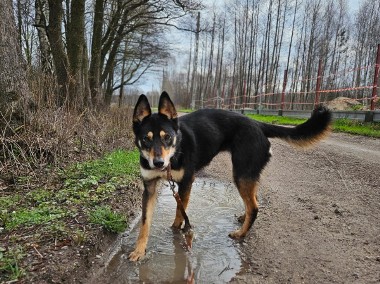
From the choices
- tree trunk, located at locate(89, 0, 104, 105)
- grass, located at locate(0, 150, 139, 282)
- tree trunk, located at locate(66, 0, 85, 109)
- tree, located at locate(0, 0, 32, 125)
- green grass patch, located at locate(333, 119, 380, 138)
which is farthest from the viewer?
tree trunk, located at locate(89, 0, 104, 105)

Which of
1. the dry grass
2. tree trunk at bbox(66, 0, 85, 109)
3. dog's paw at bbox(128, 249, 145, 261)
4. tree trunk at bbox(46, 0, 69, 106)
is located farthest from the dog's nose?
→ tree trunk at bbox(66, 0, 85, 109)

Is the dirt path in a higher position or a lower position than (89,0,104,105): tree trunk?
lower

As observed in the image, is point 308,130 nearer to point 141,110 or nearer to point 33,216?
point 141,110

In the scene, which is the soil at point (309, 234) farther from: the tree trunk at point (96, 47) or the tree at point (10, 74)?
the tree trunk at point (96, 47)

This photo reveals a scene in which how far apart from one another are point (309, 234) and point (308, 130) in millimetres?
1279

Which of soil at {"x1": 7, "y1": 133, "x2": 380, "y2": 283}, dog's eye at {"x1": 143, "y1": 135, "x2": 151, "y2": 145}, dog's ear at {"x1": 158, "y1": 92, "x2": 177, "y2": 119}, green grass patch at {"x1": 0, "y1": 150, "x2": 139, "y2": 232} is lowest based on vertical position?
soil at {"x1": 7, "y1": 133, "x2": 380, "y2": 283}

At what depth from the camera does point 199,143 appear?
13.7ft

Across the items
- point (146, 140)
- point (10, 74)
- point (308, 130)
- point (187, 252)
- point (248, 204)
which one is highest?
point (10, 74)

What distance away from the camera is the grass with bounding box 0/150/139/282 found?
2.81 m

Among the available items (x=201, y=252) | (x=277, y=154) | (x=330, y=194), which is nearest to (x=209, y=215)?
(x=201, y=252)

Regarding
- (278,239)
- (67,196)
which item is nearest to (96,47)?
(67,196)

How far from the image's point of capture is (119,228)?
3672 mm

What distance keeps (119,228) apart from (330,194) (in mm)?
3175

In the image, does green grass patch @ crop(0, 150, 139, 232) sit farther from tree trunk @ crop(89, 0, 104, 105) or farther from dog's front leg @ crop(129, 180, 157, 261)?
tree trunk @ crop(89, 0, 104, 105)
